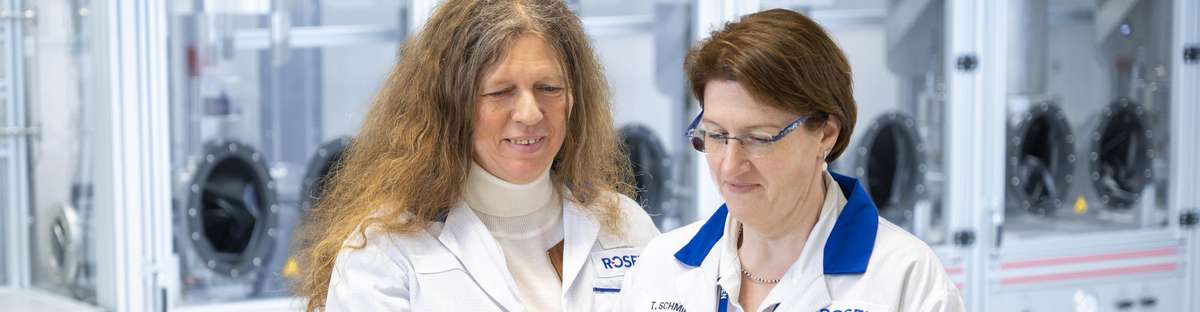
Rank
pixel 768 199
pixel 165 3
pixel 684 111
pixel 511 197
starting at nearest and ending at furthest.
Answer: pixel 768 199, pixel 511 197, pixel 165 3, pixel 684 111

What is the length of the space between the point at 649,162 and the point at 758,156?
2214mm

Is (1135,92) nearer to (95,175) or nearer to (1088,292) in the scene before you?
(1088,292)

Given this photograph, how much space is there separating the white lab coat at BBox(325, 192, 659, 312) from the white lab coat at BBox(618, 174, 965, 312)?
24cm

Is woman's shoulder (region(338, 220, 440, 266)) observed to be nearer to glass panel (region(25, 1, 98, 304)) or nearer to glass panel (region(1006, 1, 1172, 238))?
glass panel (region(25, 1, 98, 304))

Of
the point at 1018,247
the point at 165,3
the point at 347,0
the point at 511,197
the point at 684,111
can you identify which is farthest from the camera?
the point at 1018,247

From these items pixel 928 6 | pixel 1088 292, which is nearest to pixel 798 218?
pixel 928 6

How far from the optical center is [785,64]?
4.78ft

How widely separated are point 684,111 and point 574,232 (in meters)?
1.75

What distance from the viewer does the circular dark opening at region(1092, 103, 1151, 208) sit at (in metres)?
Result: 4.24

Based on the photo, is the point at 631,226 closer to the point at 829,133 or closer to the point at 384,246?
the point at 384,246

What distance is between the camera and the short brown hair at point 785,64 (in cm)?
146

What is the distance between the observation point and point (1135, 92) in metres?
4.27

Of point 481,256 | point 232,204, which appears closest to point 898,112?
point 232,204

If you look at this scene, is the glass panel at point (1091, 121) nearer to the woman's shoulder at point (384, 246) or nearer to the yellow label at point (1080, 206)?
the yellow label at point (1080, 206)
